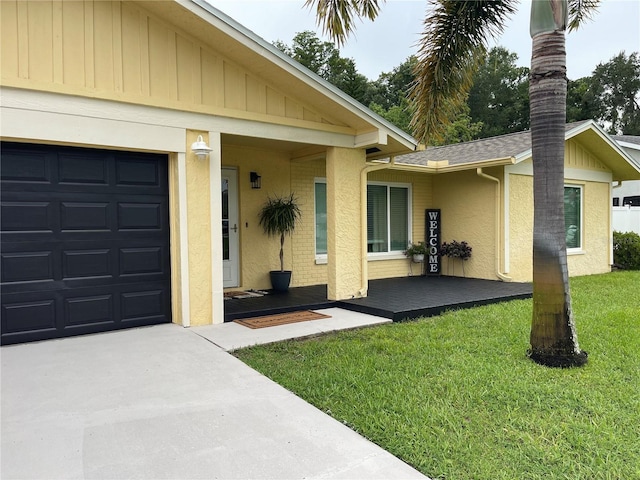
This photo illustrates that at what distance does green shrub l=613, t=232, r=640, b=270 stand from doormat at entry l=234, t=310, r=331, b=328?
10489mm

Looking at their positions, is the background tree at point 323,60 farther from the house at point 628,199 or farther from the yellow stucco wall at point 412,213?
the yellow stucco wall at point 412,213

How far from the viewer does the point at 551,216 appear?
173 inches

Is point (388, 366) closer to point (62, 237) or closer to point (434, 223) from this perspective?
point (62, 237)

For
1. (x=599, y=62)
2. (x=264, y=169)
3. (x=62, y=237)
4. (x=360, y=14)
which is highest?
(x=599, y=62)

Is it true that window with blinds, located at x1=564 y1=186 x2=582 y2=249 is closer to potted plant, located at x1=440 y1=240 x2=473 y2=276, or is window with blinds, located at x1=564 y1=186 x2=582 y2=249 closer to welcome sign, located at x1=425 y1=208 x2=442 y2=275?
potted plant, located at x1=440 y1=240 x2=473 y2=276

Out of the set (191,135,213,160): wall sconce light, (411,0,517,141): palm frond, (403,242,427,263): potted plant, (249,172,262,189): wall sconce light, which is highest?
(411,0,517,141): palm frond

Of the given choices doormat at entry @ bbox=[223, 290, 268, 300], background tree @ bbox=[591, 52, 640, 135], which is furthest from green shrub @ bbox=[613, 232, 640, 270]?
background tree @ bbox=[591, 52, 640, 135]

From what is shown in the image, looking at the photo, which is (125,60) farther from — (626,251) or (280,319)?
(626,251)

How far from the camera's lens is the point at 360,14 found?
706 centimetres

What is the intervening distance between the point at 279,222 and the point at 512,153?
16.9 ft

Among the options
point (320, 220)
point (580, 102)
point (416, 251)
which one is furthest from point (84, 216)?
point (580, 102)

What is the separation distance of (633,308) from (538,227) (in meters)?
3.94

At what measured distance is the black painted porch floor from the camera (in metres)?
6.56

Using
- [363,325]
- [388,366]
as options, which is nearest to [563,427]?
[388,366]
